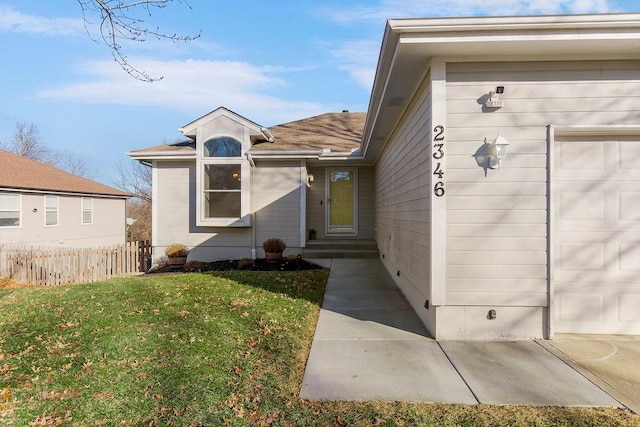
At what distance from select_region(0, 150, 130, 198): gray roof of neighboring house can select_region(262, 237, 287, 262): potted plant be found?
9.99 m

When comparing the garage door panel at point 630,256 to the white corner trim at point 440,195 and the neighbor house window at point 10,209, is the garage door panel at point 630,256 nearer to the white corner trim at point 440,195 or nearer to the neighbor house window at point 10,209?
the white corner trim at point 440,195

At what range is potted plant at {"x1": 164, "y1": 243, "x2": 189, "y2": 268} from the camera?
9.42m

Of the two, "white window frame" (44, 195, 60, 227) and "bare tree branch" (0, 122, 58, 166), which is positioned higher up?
"bare tree branch" (0, 122, 58, 166)

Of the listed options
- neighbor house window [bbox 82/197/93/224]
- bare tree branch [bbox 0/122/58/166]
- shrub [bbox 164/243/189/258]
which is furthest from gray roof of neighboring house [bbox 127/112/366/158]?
bare tree branch [bbox 0/122/58/166]

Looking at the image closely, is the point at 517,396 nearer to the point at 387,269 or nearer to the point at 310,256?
the point at 387,269

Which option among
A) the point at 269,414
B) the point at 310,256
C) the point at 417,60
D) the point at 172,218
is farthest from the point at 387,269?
the point at 172,218

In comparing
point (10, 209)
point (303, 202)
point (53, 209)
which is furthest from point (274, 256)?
point (53, 209)

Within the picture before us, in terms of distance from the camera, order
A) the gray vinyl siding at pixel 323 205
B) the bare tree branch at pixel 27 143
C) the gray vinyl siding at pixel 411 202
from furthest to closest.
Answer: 1. the bare tree branch at pixel 27 143
2. the gray vinyl siding at pixel 323 205
3. the gray vinyl siding at pixel 411 202

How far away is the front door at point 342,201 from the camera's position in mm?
11133

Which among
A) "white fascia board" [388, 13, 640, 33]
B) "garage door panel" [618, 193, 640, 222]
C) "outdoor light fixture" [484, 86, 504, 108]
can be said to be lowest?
"garage door panel" [618, 193, 640, 222]

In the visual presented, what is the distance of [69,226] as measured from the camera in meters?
14.6

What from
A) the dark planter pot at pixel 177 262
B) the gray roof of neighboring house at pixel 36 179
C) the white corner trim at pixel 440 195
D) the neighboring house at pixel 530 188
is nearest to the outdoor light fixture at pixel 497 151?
the neighboring house at pixel 530 188

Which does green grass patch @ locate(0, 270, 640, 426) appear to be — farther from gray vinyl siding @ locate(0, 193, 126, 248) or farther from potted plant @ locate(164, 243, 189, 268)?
gray vinyl siding @ locate(0, 193, 126, 248)

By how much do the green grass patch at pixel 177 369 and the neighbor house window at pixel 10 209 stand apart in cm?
894
